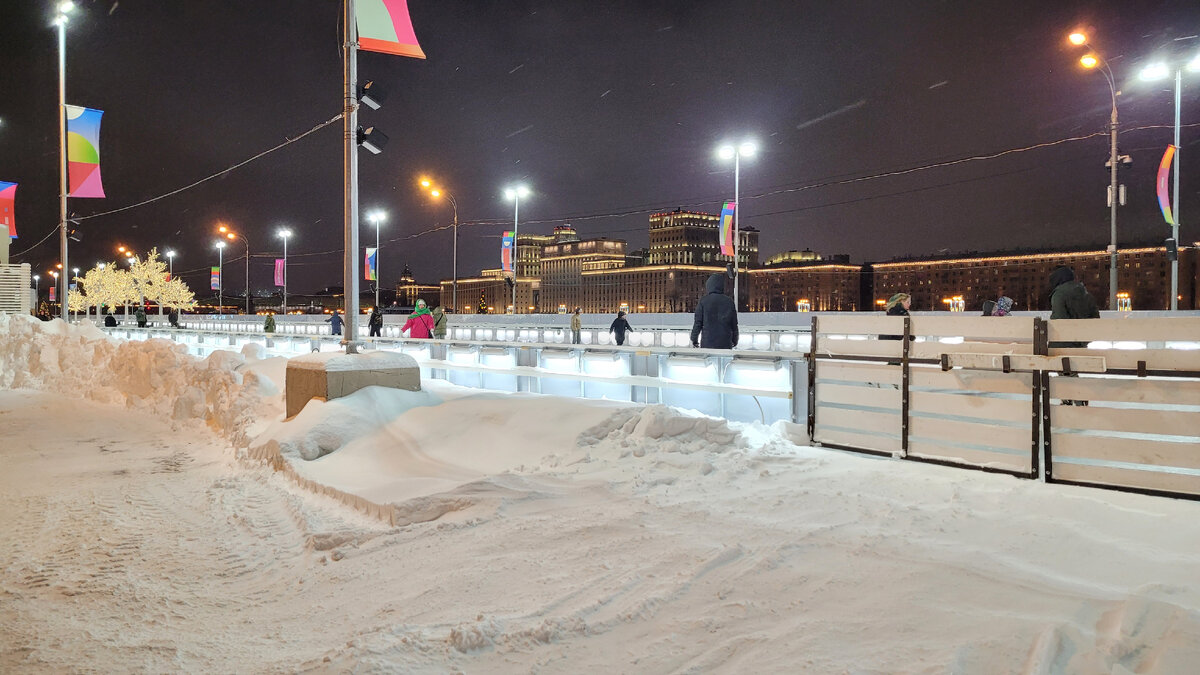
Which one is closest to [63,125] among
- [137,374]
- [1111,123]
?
[137,374]

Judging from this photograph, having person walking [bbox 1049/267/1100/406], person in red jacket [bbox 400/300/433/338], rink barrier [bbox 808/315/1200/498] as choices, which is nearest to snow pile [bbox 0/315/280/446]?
person in red jacket [bbox 400/300/433/338]

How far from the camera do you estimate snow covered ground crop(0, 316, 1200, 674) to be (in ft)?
11.4

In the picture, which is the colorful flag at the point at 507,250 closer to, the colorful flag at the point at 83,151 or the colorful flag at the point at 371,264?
the colorful flag at the point at 371,264

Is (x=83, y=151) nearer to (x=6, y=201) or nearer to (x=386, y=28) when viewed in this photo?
(x=6, y=201)

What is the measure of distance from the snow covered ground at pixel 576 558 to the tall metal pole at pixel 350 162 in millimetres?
2226

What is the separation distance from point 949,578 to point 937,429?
127 inches

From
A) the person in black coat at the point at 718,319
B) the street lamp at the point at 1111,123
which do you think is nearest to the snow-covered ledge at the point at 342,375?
the person in black coat at the point at 718,319

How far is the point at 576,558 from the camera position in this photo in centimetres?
471

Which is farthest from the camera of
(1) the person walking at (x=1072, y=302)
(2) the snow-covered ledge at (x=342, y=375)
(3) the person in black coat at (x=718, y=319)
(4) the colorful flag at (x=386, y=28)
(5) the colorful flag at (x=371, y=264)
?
(5) the colorful flag at (x=371, y=264)

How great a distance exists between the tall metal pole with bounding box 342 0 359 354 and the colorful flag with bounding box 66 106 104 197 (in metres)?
15.6

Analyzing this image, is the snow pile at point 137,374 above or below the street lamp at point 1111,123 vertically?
below

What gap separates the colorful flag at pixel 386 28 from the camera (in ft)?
34.1

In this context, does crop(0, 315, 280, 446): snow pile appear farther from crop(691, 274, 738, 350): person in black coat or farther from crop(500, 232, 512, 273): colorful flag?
crop(500, 232, 512, 273): colorful flag

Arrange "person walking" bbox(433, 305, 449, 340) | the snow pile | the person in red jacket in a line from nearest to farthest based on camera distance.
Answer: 1. the snow pile
2. the person in red jacket
3. "person walking" bbox(433, 305, 449, 340)
